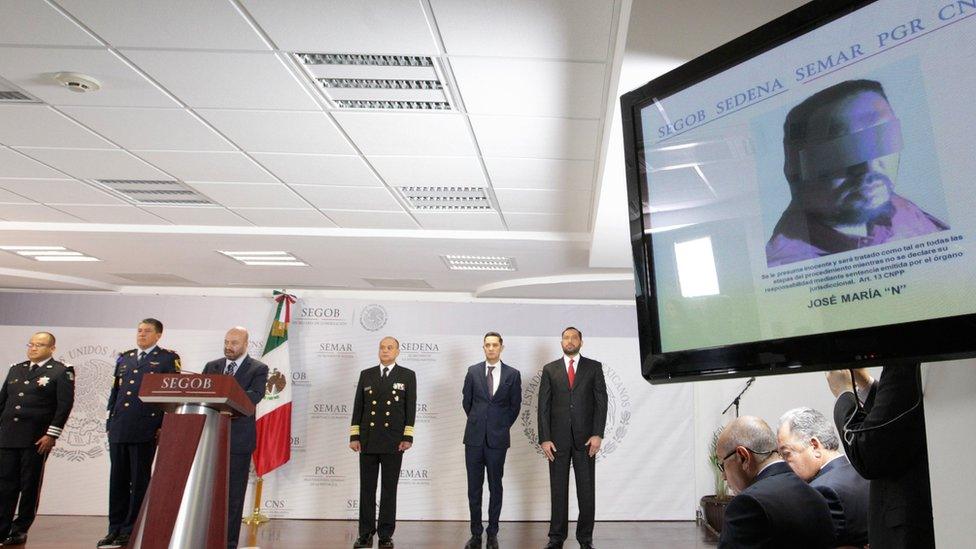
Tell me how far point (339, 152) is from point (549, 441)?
2.67 meters

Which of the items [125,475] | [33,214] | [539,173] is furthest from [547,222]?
[33,214]

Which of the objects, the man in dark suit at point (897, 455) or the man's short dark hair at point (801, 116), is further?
the man in dark suit at point (897, 455)

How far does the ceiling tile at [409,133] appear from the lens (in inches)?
136

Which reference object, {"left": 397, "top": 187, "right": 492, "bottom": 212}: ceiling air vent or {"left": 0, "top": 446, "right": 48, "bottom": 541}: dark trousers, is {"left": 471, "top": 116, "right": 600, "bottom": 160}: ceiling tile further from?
{"left": 0, "top": 446, "right": 48, "bottom": 541}: dark trousers

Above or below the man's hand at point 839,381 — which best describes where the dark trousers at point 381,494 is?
below

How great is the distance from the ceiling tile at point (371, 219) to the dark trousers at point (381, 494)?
173 centimetres

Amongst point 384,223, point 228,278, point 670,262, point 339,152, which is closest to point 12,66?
point 339,152

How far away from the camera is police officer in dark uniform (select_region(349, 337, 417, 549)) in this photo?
514cm

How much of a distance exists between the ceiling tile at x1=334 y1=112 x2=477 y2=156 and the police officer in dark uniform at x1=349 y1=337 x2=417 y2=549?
2.22m

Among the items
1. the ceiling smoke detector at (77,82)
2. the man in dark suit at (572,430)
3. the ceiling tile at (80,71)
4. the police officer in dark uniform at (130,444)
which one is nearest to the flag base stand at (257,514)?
the police officer in dark uniform at (130,444)

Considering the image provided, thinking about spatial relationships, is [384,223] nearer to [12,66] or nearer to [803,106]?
[12,66]

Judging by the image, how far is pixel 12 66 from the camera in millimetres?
3021

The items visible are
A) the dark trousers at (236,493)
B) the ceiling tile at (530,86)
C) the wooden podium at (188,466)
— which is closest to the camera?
the ceiling tile at (530,86)

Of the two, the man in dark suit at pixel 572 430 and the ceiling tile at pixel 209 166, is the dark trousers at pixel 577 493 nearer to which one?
the man in dark suit at pixel 572 430
